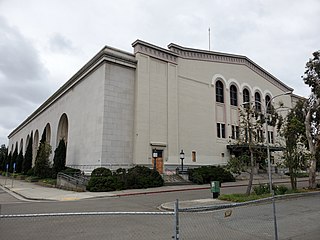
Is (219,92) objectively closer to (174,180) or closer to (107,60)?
(174,180)

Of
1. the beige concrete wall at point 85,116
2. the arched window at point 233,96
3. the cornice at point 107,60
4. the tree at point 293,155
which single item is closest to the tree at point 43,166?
the beige concrete wall at point 85,116

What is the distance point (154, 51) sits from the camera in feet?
104

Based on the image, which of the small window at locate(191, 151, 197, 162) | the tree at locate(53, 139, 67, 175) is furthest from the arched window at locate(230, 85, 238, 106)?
the tree at locate(53, 139, 67, 175)

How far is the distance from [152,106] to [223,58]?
14762 mm

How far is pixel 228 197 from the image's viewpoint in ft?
51.9

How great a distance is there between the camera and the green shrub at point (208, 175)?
28.8 metres

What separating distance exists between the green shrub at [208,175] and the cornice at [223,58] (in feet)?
44.3

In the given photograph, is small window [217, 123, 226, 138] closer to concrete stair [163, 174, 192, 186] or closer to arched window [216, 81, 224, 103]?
arched window [216, 81, 224, 103]

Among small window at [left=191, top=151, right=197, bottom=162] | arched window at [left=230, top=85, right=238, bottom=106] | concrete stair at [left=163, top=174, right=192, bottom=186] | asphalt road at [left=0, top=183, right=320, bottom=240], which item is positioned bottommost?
asphalt road at [left=0, top=183, right=320, bottom=240]

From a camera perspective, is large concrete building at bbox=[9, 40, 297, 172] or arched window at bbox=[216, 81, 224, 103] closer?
large concrete building at bbox=[9, 40, 297, 172]

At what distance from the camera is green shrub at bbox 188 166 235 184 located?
28.8 metres

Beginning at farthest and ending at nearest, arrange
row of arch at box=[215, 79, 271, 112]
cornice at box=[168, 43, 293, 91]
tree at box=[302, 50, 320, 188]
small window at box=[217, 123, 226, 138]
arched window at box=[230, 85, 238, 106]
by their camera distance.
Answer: arched window at box=[230, 85, 238, 106], row of arch at box=[215, 79, 271, 112], small window at box=[217, 123, 226, 138], cornice at box=[168, 43, 293, 91], tree at box=[302, 50, 320, 188]

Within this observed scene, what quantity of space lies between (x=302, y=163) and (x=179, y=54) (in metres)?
19.5

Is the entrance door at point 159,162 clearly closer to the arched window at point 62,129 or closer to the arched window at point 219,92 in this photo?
the arched window at point 219,92
